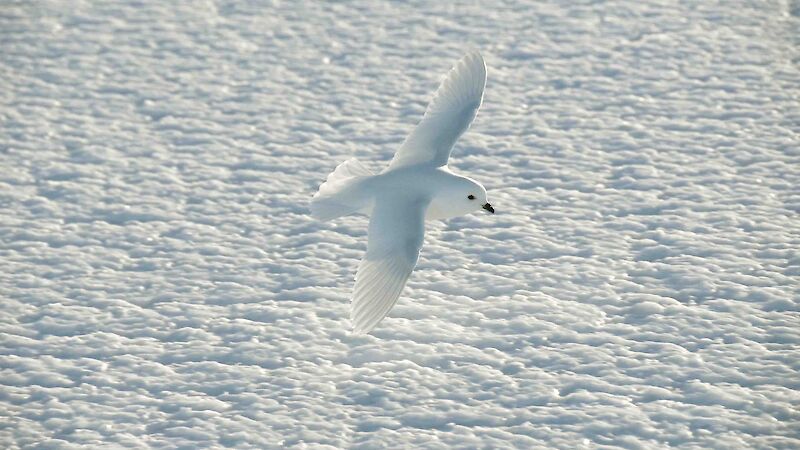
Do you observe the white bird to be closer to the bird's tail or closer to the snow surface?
the bird's tail

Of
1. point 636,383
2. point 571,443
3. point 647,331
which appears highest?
point 647,331

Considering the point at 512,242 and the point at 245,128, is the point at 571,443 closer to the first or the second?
the point at 512,242

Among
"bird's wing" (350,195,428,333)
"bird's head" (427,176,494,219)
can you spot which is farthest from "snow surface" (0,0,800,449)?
"bird's head" (427,176,494,219)

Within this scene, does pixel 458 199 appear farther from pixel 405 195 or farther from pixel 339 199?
pixel 339 199

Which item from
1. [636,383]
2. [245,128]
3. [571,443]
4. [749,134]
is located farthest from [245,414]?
[749,134]

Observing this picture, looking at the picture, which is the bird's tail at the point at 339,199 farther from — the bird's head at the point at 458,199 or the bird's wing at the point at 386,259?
the bird's head at the point at 458,199
